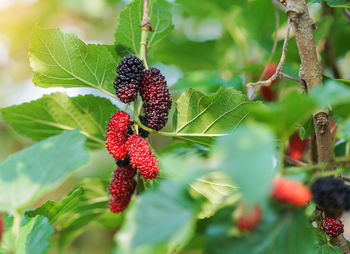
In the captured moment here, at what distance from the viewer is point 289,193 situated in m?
0.41

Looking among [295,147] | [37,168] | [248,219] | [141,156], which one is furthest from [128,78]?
[295,147]

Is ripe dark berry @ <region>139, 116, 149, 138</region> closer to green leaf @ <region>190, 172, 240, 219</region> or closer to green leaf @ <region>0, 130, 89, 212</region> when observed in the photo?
green leaf @ <region>190, 172, 240, 219</region>

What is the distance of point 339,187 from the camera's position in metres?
0.51

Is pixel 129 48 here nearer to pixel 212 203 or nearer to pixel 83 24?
pixel 212 203

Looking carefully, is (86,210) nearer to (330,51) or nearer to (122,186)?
(122,186)

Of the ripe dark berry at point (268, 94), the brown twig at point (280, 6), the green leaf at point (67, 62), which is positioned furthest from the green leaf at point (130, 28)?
the ripe dark berry at point (268, 94)

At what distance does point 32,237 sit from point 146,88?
346 millimetres

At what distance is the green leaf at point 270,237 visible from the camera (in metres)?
0.43

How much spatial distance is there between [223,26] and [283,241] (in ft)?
4.16

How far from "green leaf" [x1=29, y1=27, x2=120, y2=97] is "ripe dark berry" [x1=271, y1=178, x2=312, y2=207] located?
20.5 inches

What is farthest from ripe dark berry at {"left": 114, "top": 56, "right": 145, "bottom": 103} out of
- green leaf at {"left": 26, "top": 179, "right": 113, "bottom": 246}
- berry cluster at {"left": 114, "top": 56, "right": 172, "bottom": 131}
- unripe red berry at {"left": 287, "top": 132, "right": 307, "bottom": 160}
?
unripe red berry at {"left": 287, "top": 132, "right": 307, "bottom": 160}

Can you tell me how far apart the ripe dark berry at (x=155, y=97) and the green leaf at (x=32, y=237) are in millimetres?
282

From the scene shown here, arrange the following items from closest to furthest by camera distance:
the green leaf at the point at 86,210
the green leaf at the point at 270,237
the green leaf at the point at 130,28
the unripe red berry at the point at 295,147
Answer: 1. the green leaf at the point at 270,237
2. the green leaf at the point at 130,28
3. the green leaf at the point at 86,210
4. the unripe red berry at the point at 295,147

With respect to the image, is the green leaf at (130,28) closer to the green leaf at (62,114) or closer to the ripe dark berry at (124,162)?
the green leaf at (62,114)
